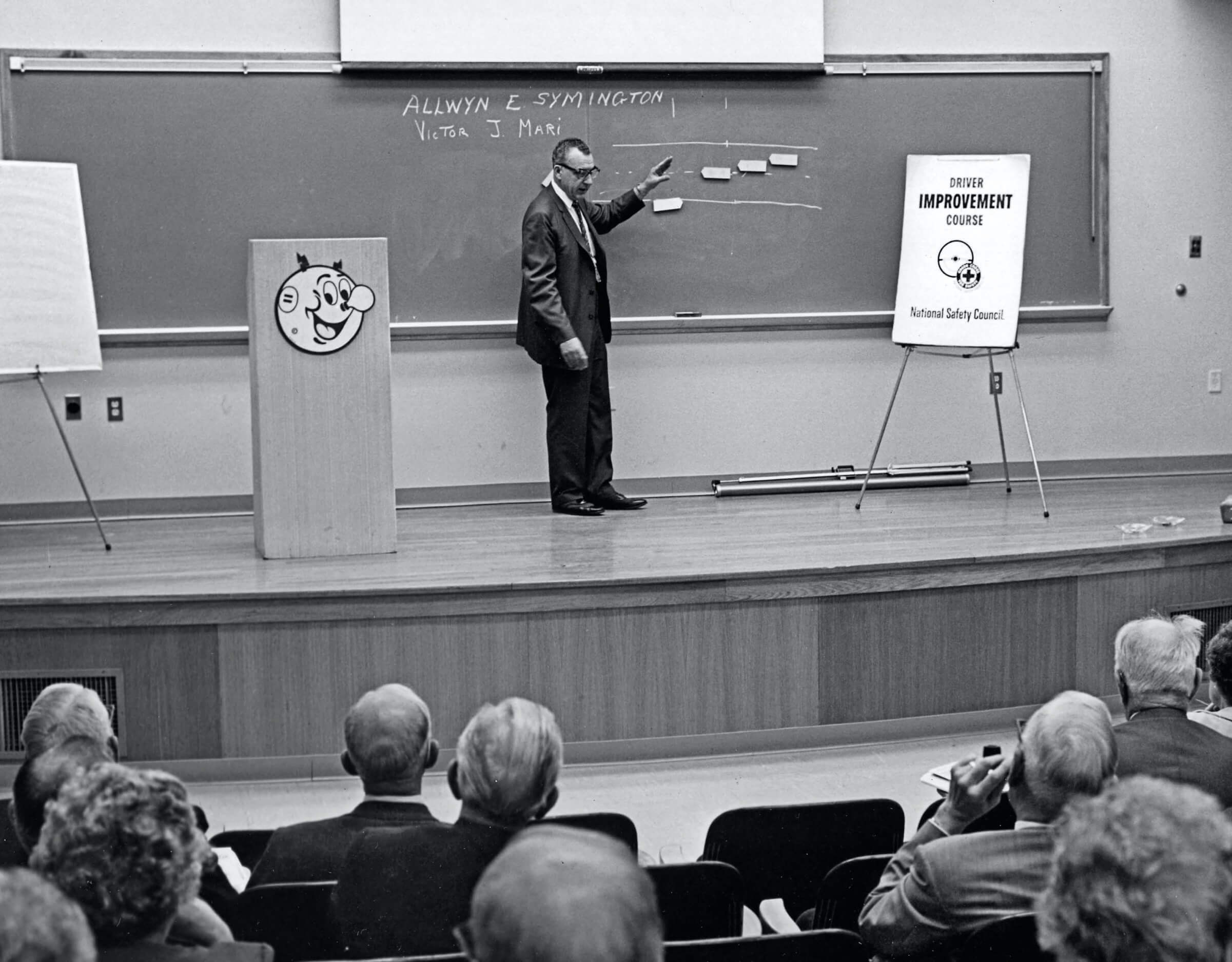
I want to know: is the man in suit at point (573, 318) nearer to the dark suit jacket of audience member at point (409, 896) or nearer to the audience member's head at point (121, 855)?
the dark suit jacket of audience member at point (409, 896)

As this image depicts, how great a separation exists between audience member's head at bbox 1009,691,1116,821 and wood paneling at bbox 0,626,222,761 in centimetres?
271

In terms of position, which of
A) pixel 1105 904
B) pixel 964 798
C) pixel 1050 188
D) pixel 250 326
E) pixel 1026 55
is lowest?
pixel 964 798

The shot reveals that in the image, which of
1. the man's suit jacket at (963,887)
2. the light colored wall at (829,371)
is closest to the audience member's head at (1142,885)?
the man's suit jacket at (963,887)

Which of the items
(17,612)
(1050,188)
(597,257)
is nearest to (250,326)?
(17,612)

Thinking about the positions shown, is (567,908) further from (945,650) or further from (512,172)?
(512,172)

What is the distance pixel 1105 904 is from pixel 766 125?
18.3 feet

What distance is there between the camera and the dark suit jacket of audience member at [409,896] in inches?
85.4

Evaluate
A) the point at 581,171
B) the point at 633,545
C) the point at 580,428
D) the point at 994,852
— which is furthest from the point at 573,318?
the point at 994,852

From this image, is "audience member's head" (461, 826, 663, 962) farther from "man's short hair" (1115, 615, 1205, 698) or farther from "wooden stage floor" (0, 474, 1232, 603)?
"wooden stage floor" (0, 474, 1232, 603)

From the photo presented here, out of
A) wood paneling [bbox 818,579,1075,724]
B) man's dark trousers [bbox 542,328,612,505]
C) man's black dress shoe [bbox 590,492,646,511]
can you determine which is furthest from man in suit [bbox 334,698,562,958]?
man's black dress shoe [bbox 590,492,646,511]

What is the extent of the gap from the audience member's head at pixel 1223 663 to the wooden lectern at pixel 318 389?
8.69 ft

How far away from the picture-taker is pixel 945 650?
15.4ft

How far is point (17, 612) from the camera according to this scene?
423 cm

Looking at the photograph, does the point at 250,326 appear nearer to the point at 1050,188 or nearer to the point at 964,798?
the point at 964,798
